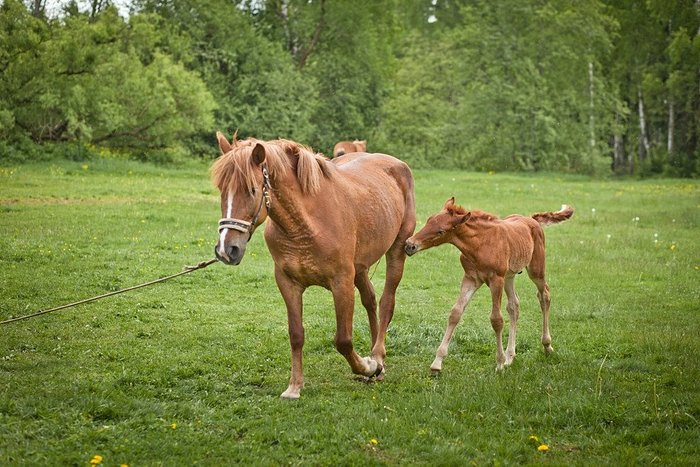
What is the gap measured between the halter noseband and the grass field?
4.91 feet

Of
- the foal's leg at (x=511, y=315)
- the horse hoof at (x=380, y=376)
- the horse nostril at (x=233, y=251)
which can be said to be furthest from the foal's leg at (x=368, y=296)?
the horse nostril at (x=233, y=251)

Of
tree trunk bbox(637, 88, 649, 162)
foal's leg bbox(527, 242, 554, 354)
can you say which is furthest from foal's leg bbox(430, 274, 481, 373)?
tree trunk bbox(637, 88, 649, 162)

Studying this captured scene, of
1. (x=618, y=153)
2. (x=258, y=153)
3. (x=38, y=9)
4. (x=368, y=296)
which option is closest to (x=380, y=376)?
→ (x=368, y=296)

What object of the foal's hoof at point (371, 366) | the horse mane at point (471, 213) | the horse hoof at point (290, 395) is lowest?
the horse hoof at point (290, 395)

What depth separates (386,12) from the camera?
142 ft

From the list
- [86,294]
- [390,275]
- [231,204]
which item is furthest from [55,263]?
[231,204]

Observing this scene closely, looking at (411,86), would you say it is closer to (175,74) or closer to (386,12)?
(386,12)

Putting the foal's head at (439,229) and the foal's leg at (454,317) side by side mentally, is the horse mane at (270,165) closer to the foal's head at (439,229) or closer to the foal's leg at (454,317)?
the foal's head at (439,229)

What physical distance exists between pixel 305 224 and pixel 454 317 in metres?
2.13

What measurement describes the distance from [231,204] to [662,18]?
3738cm

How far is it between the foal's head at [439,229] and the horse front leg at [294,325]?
1.41 meters

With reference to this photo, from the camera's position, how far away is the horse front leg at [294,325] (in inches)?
275

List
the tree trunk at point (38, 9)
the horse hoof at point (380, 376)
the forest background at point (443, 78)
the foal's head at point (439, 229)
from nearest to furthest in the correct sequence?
1. the horse hoof at point (380, 376)
2. the foal's head at point (439, 229)
3. the tree trunk at point (38, 9)
4. the forest background at point (443, 78)

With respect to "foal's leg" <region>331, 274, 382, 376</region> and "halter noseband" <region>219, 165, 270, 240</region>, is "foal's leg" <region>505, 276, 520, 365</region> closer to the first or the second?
"foal's leg" <region>331, 274, 382, 376</region>
